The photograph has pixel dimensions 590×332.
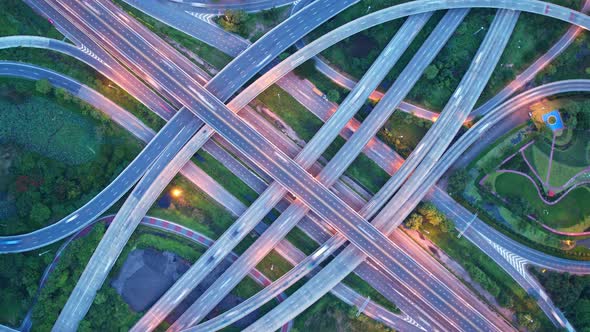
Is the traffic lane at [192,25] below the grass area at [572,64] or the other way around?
below

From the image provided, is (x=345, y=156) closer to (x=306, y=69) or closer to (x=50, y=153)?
(x=306, y=69)

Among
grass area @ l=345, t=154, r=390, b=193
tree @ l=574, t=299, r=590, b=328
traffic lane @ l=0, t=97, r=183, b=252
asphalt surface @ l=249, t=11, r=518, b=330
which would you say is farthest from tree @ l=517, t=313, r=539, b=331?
→ traffic lane @ l=0, t=97, r=183, b=252

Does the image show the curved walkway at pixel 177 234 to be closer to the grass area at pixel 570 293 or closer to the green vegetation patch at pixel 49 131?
the green vegetation patch at pixel 49 131

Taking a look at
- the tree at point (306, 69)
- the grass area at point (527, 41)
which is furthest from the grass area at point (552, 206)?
the tree at point (306, 69)

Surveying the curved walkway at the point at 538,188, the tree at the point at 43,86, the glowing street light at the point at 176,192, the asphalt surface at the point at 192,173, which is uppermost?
the curved walkway at the point at 538,188

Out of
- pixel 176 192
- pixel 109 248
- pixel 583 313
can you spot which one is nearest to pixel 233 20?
pixel 176 192

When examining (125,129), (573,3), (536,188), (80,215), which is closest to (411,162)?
(536,188)
